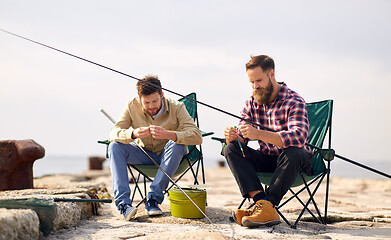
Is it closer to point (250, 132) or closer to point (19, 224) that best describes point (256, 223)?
point (250, 132)

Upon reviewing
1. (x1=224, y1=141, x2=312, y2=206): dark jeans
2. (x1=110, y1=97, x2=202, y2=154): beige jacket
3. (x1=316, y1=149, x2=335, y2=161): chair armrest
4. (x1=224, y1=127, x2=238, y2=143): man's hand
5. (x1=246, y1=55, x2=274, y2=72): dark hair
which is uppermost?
(x1=246, y1=55, x2=274, y2=72): dark hair

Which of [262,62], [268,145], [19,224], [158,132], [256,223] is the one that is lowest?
[256,223]

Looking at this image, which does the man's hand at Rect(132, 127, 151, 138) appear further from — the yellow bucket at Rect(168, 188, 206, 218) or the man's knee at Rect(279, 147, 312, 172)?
the man's knee at Rect(279, 147, 312, 172)

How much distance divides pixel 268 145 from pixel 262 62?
1.93 feet

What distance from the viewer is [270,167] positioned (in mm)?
3104

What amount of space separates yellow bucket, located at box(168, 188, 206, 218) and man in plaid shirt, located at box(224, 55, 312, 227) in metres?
0.32

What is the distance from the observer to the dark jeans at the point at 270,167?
109 inches

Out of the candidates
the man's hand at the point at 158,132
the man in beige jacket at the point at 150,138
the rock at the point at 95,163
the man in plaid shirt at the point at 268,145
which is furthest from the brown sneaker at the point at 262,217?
the rock at the point at 95,163

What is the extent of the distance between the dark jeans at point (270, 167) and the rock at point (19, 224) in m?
1.33

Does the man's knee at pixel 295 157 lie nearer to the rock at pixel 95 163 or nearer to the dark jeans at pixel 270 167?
the dark jeans at pixel 270 167

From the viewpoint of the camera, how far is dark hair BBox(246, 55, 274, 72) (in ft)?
9.82

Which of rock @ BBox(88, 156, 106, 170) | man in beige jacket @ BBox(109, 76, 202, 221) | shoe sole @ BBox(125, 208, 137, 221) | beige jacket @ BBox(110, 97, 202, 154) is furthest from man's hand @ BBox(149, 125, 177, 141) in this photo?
rock @ BBox(88, 156, 106, 170)

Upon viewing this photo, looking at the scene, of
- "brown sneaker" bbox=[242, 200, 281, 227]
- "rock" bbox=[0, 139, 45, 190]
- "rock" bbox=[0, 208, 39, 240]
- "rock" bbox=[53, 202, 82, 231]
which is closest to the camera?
"rock" bbox=[0, 208, 39, 240]

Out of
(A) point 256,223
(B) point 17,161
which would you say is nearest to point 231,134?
(A) point 256,223
